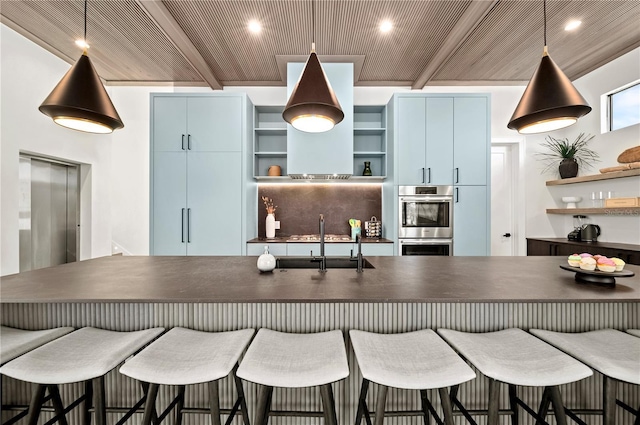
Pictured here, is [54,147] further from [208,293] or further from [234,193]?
[208,293]

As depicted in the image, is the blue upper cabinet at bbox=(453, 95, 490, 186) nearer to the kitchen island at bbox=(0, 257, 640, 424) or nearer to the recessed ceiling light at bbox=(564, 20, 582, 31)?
the recessed ceiling light at bbox=(564, 20, 582, 31)

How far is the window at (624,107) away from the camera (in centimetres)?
329

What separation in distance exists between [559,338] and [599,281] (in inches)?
16.5

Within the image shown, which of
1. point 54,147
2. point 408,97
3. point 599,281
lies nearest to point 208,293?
point 599,281

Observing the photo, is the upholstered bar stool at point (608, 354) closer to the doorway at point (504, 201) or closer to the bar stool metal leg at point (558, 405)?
the bar stool metal leg at point (558, 405)

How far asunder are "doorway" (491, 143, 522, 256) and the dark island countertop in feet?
8.33

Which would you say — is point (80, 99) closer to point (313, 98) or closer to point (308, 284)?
point (313, 98)

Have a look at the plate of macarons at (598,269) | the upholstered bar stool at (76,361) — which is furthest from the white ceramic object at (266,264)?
the plate of macarons at (598,269)

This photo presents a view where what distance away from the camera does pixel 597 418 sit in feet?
5.23

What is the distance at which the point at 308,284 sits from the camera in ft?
4.85

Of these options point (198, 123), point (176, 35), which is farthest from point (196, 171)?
point (176, 35)

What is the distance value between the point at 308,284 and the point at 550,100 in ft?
5.47

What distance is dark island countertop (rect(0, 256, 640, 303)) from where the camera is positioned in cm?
124

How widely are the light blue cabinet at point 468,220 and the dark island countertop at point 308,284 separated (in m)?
1.52
